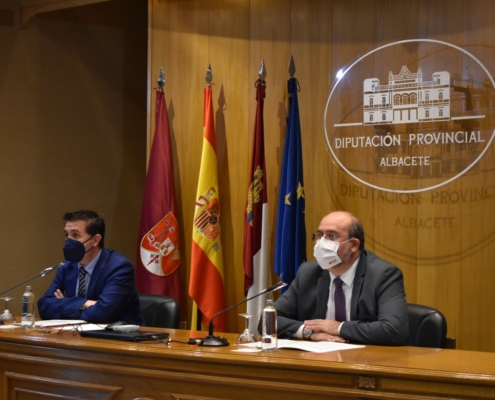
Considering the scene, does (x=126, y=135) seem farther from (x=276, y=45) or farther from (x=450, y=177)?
(x=450, y=177)

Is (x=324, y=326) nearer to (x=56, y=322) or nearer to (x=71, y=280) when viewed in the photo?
(x=56, y=322)

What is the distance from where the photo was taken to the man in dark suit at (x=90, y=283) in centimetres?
405

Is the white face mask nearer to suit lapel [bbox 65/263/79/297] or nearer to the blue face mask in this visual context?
the blue face mask

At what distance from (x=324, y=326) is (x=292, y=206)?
1.57m

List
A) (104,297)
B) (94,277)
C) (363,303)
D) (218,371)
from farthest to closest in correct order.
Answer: (94,277) → (104,297) → (363,303) → (218,371)

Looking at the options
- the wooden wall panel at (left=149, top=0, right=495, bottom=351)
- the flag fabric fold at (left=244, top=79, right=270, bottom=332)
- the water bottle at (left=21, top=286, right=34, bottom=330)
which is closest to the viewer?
the water bottle at (left=21, top=286, right=34, bottom=330)

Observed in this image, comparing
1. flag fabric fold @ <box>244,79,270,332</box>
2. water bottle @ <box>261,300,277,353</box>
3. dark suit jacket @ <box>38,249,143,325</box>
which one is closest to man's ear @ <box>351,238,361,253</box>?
water bottle @ <box>261,300,277,353</box>

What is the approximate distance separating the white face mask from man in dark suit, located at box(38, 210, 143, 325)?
115 cm

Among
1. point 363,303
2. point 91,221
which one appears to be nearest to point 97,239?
point 91,221

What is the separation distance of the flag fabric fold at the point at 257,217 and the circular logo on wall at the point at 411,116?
463 mm

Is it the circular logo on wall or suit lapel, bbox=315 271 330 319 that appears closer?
suit lapel, bbox=315 271 330 319

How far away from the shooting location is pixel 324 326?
11.2ft

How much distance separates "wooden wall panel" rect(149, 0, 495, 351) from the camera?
4.54m

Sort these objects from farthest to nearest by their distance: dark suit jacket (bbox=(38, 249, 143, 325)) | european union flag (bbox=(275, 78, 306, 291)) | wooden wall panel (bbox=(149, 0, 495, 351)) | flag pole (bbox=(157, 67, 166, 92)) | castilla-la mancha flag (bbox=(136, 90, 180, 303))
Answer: flag pole (bbox=(157, 67, 166, 92))
castilla-la mancha flag (bbox=(136, 90, 180, 303))
european union flag (bbox=(275, 78, 306, 291))
wooden wall panel (bbox=(149, 0, 495, 351))
dark suit jacket (bbox=(38, 249, 143, 325))
